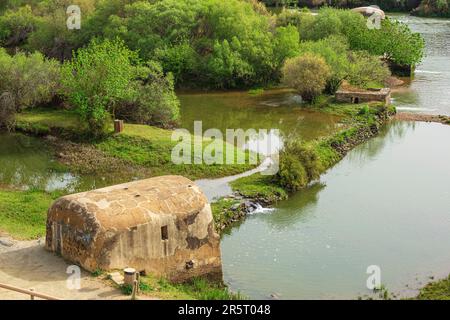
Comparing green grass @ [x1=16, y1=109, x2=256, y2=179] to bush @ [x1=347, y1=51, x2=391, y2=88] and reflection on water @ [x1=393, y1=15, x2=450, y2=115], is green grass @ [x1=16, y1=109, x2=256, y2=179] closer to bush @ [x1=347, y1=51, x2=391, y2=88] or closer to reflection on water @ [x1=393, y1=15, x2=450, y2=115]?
bush @ [x1=347, y1=51, x2=391, y2=88]

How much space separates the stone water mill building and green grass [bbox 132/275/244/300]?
0.59 meters

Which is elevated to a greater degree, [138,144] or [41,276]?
[138,144]

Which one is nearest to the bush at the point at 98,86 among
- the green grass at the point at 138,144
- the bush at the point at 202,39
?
the green grass at the point at 138,144

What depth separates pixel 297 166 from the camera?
45.2 m

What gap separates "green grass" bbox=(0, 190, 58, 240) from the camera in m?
35.9

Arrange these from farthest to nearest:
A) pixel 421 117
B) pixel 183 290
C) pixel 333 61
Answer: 1. pixel 333 61
2. pixel 421 117
3. pixel 183 290

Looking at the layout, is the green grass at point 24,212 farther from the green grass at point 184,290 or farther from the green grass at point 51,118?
the green grass at point 51,118

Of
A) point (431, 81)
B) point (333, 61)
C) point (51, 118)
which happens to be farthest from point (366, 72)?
point (51, 118)

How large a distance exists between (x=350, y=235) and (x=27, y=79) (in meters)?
28.3

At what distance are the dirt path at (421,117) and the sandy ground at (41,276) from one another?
125ft

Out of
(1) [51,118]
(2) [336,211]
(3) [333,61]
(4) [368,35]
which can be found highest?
(4) [368,35]

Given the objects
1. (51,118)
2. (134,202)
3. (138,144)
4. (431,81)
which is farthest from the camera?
(431,81)

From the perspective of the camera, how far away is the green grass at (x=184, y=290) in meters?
29.0

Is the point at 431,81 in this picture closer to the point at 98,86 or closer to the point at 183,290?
the point at 98,86
